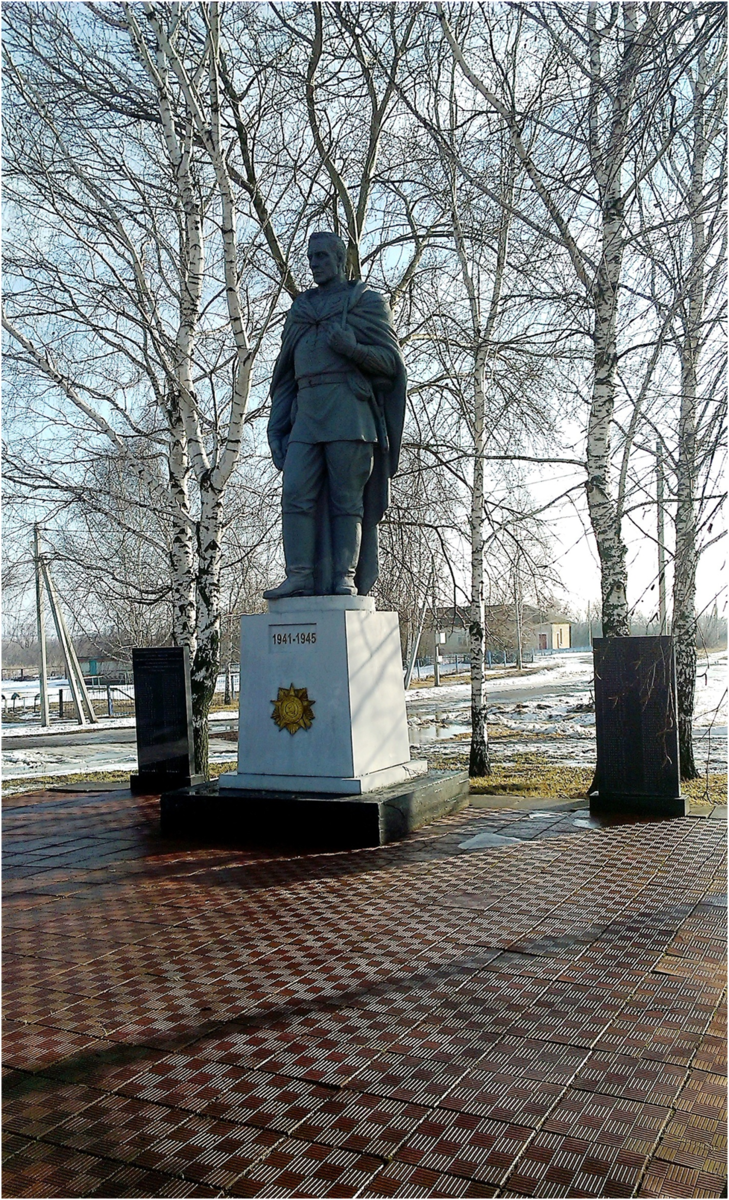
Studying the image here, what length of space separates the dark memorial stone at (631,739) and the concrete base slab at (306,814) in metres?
1.10

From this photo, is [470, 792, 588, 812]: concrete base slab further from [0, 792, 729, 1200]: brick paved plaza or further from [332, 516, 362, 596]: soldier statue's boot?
[332, 516, 362, 596]: soldier statue's boot

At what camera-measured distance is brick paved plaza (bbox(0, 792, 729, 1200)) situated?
2.03 meters

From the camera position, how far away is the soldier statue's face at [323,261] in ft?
19.3

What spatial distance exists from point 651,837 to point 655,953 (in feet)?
6.68

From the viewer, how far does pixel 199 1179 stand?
1992 mm

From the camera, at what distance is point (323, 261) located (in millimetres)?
5906

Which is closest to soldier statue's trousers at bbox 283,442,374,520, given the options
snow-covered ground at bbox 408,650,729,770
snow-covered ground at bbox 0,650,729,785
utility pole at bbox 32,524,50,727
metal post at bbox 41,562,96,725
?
snow-covered ground at bbox 408,650,729,770

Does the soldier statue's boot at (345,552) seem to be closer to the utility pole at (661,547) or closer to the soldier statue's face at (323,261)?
the soldier statue's face at (323,261)

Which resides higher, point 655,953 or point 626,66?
point 626,66

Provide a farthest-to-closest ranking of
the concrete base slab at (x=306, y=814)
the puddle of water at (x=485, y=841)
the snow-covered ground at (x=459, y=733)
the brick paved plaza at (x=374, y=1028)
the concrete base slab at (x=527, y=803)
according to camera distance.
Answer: the snow-covered ground at (x=459, y=733) → the concrete base slab at (x=527, y=803) → the concrete base slab at (x=306, y=814) → the puddle of water at (x=485, y=841) → the brick paved plaza at (x=374, y=1028)

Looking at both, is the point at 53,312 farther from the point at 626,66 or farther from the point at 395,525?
the point at 626,66

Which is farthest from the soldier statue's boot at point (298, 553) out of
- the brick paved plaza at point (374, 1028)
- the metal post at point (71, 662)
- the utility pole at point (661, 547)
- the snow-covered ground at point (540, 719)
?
the metal post at point (71, 662)

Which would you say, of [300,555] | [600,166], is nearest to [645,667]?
[300,555]

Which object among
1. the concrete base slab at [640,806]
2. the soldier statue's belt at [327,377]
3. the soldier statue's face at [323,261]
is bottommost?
the concrete base slab at [640,806]
